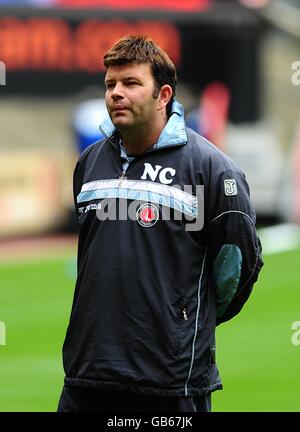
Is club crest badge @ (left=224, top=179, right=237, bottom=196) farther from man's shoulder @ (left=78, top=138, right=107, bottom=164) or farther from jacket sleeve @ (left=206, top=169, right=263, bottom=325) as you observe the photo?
man's shoulder @ (left=78, top=138, right=107, bottom=164)

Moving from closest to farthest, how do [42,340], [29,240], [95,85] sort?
[42,340] → [29,240] → [95,85]

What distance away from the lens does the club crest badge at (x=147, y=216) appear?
5.32 metres

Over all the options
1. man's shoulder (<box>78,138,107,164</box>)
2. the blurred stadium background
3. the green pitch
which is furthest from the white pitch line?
man's shoulder (<box>78,138,107,164</box>)

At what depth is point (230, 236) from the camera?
214 inches

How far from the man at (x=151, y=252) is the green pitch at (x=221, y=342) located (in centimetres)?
360

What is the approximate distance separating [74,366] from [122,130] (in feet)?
3.32

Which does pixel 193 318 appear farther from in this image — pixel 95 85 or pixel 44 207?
pixel 95 85

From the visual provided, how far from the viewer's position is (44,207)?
20859mm

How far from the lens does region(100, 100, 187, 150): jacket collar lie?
5426 mm

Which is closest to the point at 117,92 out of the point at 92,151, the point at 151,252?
the point at 92,151

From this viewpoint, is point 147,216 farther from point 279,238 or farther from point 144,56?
point 279,238

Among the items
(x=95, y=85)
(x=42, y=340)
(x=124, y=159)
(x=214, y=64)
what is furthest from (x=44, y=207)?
(x=124, y=159)

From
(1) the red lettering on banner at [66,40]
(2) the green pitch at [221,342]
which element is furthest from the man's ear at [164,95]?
Answer: (1) the red lettering on banner at [66,40]

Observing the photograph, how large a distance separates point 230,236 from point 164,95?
666 millimetres
